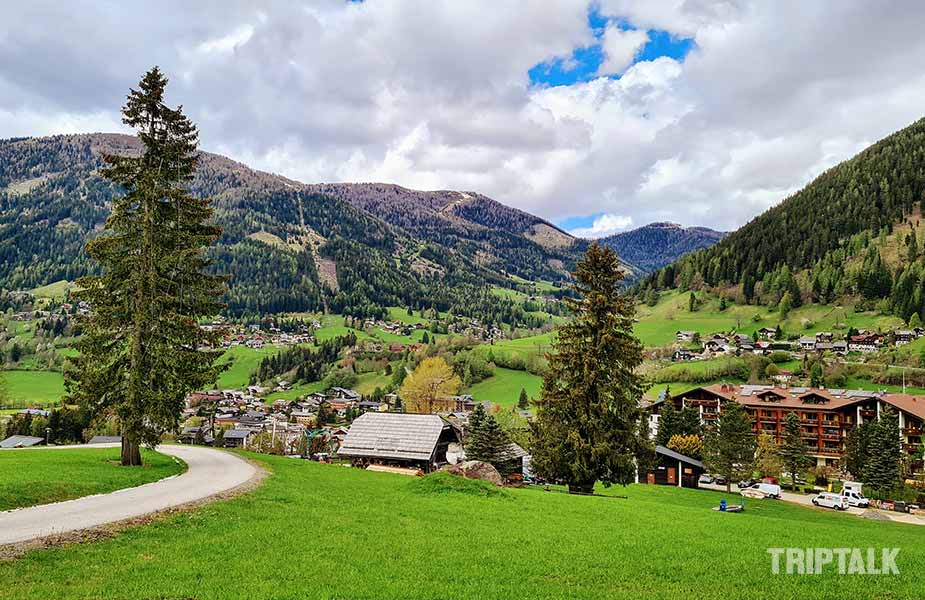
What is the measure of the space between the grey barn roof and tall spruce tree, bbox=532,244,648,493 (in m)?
18.3

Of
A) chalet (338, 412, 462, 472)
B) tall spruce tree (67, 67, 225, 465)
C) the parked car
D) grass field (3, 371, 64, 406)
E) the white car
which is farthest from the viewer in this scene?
grass field (3, 371, 64, 406)

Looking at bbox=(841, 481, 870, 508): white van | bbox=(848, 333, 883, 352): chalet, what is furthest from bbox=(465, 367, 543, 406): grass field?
bbox=(848, 333, 883, 352): chalet

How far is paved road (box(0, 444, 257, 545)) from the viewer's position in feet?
43.4

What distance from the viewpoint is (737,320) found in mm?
162875

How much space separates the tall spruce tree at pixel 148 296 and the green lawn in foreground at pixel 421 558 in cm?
917

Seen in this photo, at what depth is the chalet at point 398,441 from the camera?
50.3 m

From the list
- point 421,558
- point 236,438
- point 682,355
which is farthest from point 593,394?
point 682,355

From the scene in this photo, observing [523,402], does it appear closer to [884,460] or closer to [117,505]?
[884,460]

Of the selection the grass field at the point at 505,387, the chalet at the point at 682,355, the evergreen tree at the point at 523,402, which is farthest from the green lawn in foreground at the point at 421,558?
the chalet at the point at 682,355

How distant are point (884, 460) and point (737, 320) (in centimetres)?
10577

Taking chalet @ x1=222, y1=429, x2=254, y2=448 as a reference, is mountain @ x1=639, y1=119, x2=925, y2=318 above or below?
above

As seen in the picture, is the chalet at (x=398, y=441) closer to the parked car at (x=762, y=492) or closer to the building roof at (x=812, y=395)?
the parked car at (x=762, y=492)

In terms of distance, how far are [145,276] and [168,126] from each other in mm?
7620

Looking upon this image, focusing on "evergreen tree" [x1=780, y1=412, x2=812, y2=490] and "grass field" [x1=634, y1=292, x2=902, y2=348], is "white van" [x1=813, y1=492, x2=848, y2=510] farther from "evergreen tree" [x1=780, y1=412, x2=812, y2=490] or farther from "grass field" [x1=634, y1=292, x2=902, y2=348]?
"grass field" [x1=634, y1=292, x2=902, y2=348]
